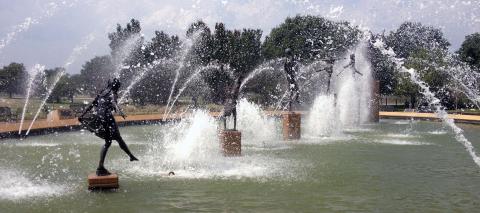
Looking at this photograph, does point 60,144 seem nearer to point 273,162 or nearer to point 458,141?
point 273,162

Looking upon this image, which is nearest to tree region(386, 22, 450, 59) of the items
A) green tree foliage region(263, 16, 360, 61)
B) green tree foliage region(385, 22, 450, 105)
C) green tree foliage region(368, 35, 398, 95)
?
green tree foliage region(385, 22, 450, 105)

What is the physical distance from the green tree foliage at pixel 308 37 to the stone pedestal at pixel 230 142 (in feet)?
170

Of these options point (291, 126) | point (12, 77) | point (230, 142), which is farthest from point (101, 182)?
point (12, 77)

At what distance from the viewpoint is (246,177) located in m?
13.5

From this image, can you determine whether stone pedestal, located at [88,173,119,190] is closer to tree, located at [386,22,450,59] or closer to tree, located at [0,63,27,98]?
tree, located at [386,22,450,59]

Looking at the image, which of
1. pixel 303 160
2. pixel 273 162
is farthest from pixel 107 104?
pixel 303 160

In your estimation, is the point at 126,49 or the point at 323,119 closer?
the point at 323,119

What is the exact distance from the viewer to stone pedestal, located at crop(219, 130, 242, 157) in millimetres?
17500

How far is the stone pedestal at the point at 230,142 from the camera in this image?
17500 mm

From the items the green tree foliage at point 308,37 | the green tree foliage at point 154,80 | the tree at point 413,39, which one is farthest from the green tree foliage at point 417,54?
the green tree foliage at point 154,80

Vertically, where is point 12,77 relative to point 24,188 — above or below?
above

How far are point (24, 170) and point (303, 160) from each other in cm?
852

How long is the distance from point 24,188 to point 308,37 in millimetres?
65928

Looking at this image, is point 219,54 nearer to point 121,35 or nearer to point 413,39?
point 121,35
